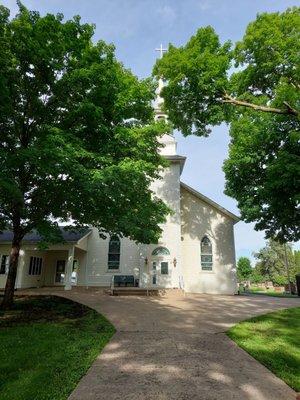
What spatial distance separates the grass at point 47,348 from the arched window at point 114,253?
420 inches

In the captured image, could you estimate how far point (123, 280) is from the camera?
23.0 m

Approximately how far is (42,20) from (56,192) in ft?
21.1

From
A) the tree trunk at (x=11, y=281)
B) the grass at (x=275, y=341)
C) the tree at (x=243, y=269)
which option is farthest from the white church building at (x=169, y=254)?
the tree at (x=243, y=269)

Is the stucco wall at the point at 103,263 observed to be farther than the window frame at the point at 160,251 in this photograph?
Yes

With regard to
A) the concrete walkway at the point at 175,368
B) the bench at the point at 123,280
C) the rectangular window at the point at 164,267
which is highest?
the rectangular window at the point at 164,267

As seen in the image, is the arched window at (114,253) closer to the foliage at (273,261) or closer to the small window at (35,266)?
the small window at (35,266)

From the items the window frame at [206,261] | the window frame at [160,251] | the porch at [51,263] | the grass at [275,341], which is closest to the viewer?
the grass at [275,341]

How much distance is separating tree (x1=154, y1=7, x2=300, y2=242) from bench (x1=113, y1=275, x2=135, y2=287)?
37.9ft

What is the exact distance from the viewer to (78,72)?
11531 mm

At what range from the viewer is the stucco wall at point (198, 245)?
23562 mm

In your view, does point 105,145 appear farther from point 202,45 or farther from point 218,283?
point 218,283

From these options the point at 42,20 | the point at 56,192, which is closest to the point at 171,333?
the point at 56,192

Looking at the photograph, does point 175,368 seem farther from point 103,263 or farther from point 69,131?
point 103,263

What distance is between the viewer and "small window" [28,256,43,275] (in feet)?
79.1
